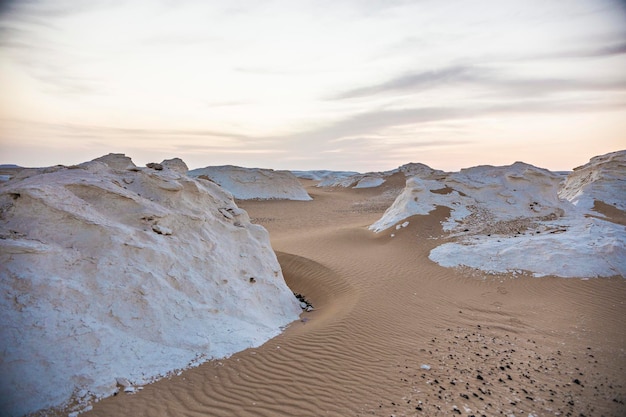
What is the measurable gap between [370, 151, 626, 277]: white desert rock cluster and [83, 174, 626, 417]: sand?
69 cm

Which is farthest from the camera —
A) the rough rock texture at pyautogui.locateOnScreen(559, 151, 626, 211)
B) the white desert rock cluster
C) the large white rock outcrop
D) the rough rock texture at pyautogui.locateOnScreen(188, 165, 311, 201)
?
the rough rock texture at pyautogui.locateOnScreen(188, 165, 311, 201)

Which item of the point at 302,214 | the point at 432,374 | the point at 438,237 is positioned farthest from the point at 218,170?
the point at 432,374

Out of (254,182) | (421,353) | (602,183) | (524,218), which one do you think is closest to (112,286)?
(421,353)

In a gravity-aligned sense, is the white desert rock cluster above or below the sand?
above

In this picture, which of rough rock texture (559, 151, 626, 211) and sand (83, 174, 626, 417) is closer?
sand (83, 174, 626, 417)

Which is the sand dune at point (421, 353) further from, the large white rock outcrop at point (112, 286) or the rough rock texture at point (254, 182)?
the rough rock texture at point (254, 182)

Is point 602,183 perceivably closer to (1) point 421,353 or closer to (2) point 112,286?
(1) point 421,353

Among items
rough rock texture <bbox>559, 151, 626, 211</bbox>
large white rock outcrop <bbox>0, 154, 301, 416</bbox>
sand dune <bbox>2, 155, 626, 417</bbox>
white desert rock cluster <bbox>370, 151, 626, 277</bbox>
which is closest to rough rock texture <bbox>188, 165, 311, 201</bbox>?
white desert rock cluster <bbox>370, 151, 626, 277</bbox>

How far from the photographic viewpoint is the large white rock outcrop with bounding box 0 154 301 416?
4.11 meters

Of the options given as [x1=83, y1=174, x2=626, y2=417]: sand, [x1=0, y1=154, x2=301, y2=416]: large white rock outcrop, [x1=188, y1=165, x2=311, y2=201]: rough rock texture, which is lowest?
[x1=83, y1=174, x2=626, y2=417]: sand

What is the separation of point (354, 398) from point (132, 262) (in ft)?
12.6

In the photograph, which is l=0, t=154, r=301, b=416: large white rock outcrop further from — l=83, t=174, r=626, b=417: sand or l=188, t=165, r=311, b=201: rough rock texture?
l=188, t=165, r=311, b=201: rough rock texture

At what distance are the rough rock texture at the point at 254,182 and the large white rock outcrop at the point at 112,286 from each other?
2403 cm

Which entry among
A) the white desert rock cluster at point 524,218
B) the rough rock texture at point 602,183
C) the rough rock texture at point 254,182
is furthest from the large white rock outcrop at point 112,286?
the rough rock texture at point 254,182
